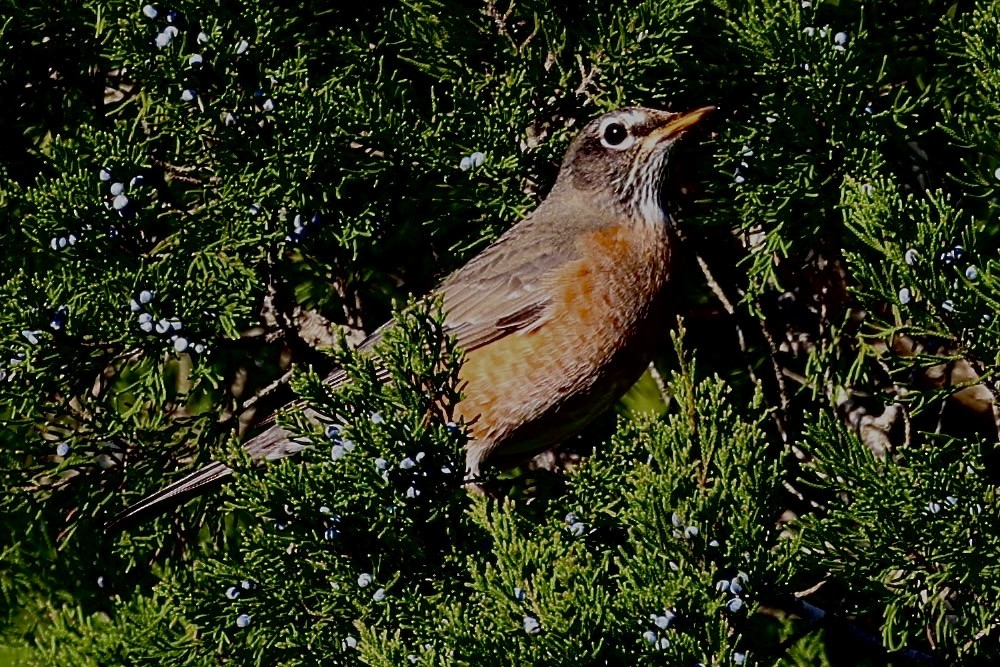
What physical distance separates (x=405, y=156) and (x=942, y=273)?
145 centimetres

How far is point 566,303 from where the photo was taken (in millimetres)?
3480

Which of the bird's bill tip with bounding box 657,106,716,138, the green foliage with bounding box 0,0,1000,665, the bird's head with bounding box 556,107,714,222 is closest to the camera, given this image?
the green foliage with bounding box 0,0,1000,665

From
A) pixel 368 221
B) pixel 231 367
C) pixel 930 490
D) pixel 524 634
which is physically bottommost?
pixel 930 490

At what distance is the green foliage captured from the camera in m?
2.39

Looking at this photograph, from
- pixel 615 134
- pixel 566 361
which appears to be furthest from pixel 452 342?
pixel 615 134

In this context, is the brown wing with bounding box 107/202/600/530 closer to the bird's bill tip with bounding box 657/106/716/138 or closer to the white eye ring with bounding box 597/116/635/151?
the white eye ring with bounding box 597/116/635/151

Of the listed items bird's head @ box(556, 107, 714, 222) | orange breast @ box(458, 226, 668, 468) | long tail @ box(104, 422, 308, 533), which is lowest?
orange breast @ box(458, 226, 668, 468)

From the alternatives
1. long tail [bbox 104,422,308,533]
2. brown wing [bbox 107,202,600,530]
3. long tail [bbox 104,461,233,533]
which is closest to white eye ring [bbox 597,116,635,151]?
brown wing [bbox 107,202,600,530]

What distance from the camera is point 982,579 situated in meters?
2.38

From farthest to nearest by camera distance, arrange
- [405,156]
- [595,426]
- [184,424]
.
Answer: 1. [595,426]
2. [184,424]
3. [405,156]

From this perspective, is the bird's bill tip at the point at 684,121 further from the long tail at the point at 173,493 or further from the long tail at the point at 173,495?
the long tail at the point at 173,493

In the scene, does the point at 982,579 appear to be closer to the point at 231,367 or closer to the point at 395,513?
the point at 395,513

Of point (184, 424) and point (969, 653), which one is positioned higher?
point (184, 424)

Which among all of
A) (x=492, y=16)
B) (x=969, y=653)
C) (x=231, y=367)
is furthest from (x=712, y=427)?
(x=231, y=367)
